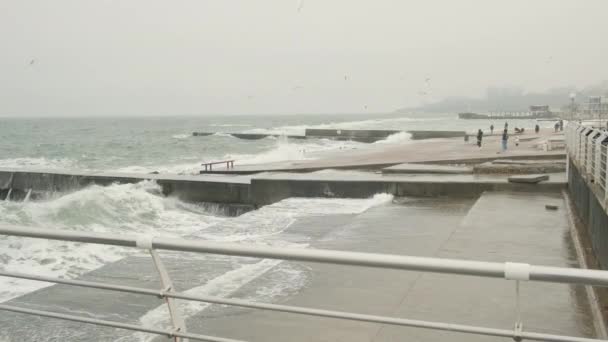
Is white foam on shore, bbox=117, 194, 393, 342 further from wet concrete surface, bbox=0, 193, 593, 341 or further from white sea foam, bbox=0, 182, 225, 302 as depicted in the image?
white sea foam, bbox=0, 182, 225, 302

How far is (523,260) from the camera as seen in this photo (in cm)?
725

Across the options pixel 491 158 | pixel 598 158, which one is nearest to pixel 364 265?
pixel 598 158

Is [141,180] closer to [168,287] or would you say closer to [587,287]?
[587,287]

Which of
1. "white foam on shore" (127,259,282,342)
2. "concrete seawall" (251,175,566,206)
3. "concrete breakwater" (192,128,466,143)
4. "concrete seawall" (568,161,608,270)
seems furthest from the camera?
"concrete breakwater" (192,128,466,143)

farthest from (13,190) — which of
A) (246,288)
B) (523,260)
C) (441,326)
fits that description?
(441,326)

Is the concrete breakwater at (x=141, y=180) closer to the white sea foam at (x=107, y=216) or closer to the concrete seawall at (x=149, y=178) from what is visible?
the concrete seawall at (x=149, y=178)

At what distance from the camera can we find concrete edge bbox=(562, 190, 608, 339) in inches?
193

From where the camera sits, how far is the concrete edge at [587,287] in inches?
193

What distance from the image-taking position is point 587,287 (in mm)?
6027

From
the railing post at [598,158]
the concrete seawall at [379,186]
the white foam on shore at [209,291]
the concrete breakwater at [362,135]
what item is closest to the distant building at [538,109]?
the concrete breakwater at [362,135]

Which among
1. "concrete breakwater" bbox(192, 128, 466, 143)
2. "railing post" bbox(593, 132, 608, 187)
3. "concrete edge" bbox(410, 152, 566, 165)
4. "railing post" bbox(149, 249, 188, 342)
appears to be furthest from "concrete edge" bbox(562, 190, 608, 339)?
"concrete breakwater" bbox(192, 128, 466, 143)

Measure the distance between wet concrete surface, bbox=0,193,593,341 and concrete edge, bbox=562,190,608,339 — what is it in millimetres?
83

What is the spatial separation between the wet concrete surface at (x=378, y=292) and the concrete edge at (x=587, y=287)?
8 centimetres

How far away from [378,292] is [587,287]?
212 cm
